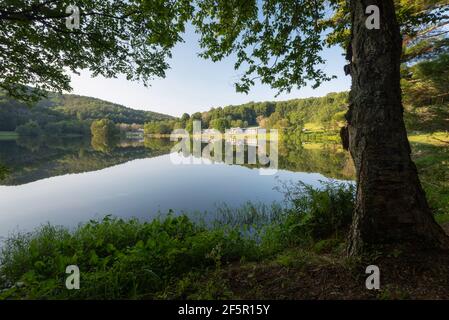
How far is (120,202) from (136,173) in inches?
466

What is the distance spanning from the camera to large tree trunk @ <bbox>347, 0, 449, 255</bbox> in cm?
332

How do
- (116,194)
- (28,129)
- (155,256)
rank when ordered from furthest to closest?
1. (28,129)
2. (116,194)
3. (155,256)

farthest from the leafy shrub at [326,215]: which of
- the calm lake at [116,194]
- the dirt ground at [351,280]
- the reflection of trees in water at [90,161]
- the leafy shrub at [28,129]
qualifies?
the leafy shrub at [28,129]

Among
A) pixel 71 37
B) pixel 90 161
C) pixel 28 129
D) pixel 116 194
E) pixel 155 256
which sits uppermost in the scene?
pixel 28 129

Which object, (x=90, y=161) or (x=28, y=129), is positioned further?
(x=28, y=129)

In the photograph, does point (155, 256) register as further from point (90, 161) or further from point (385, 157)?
point (90, 161)

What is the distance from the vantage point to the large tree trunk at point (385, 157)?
3322 millimetres

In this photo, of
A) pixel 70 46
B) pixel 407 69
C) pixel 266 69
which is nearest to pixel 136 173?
pixel 70 46

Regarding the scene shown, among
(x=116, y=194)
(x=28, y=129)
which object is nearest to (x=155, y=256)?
(x=116, y=194)

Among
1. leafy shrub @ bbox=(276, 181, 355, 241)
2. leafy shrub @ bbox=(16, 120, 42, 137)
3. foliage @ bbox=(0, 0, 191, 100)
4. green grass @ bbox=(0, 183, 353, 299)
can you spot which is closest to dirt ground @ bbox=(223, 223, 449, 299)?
green grass @ bbox=(0, 183, 353, 299)

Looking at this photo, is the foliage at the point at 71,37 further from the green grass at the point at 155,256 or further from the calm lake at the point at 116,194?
the calm lake at the point at 116,194

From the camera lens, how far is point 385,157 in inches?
131

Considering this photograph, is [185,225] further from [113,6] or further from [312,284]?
[113,6]

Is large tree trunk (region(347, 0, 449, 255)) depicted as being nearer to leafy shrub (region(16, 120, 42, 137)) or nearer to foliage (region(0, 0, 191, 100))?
foliage (region(0, 0, 191, 100))
